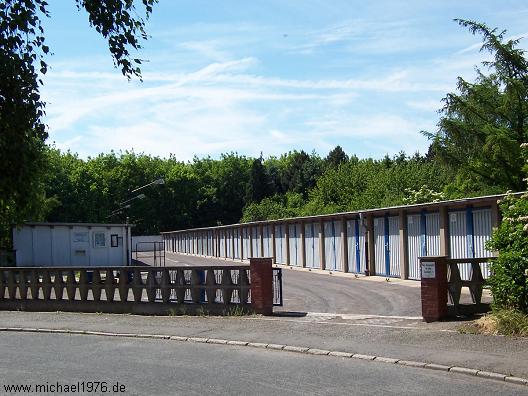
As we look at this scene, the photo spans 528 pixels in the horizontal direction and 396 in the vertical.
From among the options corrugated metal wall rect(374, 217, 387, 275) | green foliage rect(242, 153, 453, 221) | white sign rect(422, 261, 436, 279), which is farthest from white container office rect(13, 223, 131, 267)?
white sign rect(422, 261, 436, 279)

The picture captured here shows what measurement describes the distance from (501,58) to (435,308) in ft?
71.0

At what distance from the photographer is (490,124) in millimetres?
32844

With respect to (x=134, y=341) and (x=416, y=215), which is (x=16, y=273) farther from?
(x=416, y=215)

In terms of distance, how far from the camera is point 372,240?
1218 inches

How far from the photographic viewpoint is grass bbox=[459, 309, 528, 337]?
12.2 metres

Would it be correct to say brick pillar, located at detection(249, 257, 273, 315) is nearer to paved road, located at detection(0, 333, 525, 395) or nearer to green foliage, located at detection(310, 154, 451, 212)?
paved road, located at detection(0, 333, 525, 395)

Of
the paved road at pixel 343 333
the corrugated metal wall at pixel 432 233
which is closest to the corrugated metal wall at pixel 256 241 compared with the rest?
the corrugated metal wall at pixel 432 233

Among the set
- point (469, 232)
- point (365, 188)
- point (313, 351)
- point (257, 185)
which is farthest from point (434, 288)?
point (257, 185)

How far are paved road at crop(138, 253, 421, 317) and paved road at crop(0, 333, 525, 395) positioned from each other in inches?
223

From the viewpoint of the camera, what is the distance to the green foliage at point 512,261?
12867 mm

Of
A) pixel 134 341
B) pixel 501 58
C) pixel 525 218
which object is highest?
pixel 501 58

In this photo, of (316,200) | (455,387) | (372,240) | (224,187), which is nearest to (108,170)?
(224,187)

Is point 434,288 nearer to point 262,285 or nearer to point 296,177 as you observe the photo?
point 262,285

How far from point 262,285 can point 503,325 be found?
5765mm
